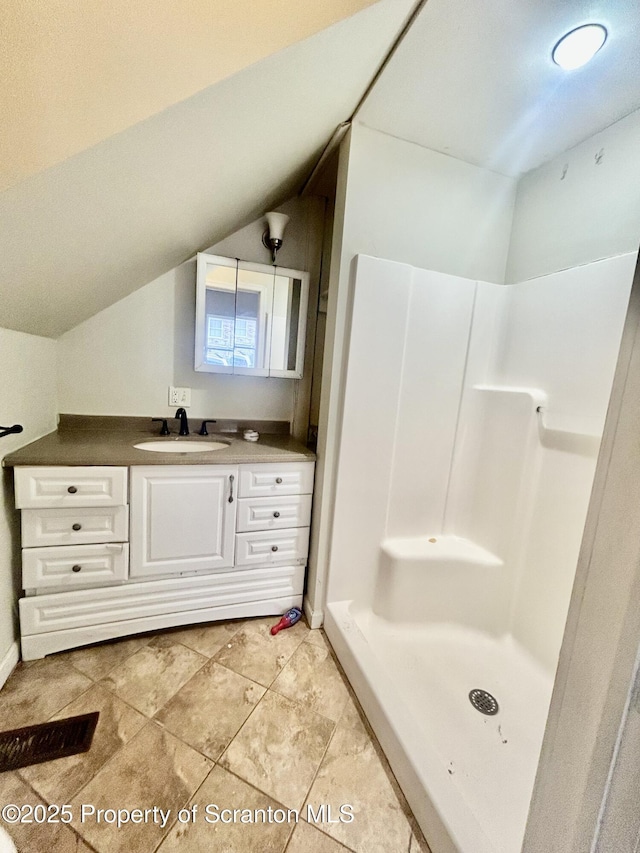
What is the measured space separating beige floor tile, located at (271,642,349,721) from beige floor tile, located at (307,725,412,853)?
107 mm

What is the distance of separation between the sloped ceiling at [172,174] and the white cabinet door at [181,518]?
30.3 inches

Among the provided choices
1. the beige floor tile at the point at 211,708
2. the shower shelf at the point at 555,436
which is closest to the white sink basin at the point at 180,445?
the beige floor tile at the point at 211,708

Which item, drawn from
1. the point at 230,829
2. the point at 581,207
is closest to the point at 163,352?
the point at 230,829

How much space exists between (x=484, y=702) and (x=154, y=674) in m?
1.34

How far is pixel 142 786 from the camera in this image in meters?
0.98

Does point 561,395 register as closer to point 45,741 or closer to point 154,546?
point 154,546

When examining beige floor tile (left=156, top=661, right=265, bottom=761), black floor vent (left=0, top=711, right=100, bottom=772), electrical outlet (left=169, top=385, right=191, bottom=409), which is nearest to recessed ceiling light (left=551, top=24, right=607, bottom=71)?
electrical outlet (left=169, top=385, right=191, bottom=409)

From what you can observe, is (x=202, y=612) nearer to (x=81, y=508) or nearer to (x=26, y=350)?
(x=81, y=508)

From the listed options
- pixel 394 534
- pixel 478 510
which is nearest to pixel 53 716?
pixel 394 534

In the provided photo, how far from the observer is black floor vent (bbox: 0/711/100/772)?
3.36 ft

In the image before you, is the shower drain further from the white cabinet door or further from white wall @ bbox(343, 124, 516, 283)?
white wall @ bbox(343, 124, 516, 283)

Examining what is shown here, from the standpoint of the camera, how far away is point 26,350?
4.48 feet

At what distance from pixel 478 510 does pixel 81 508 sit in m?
1.85

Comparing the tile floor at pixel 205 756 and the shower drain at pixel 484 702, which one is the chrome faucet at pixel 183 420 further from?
the shower drain at pixel 484 702
